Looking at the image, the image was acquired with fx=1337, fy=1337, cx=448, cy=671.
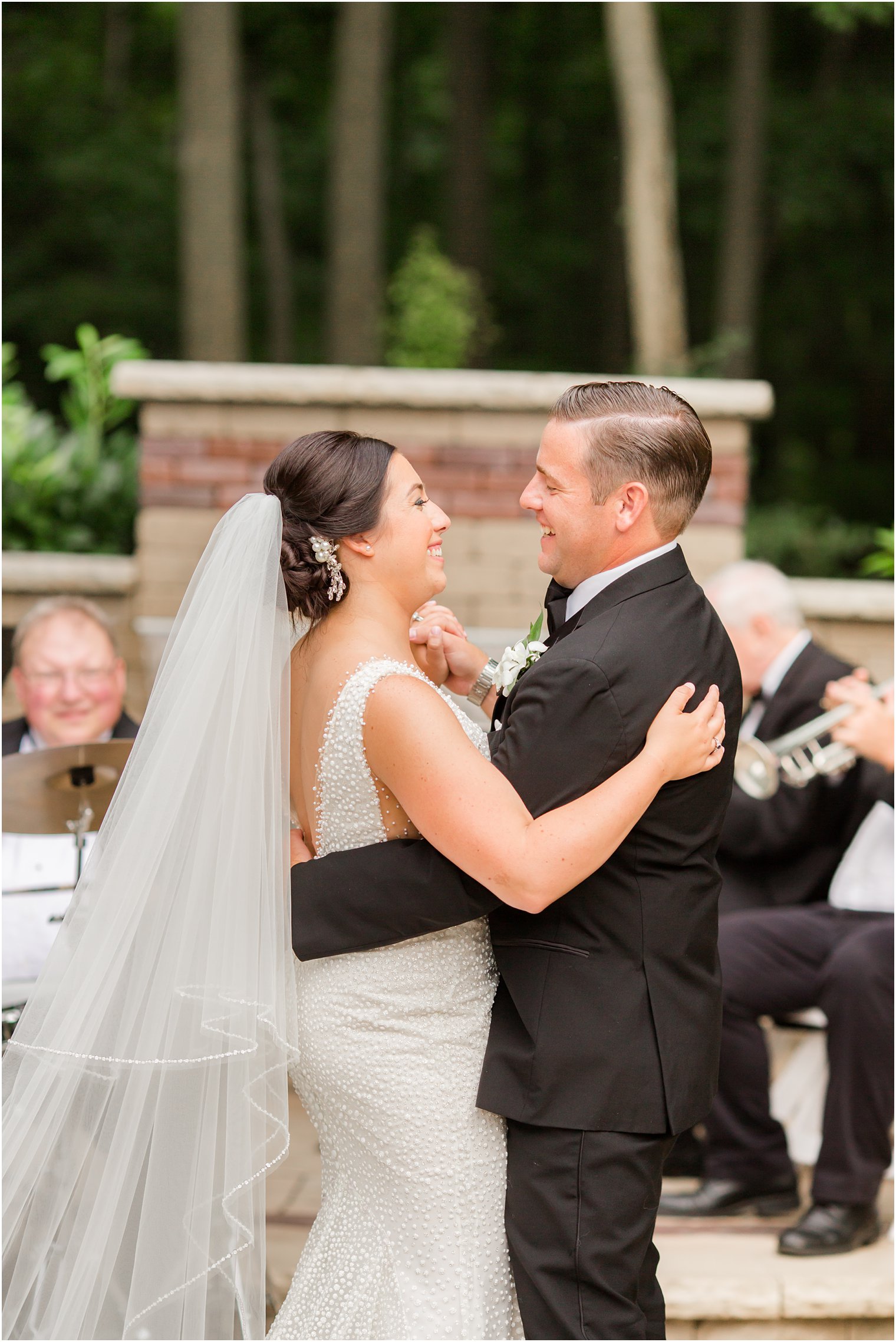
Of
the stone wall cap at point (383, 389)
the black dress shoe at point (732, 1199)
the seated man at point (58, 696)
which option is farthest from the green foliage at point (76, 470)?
the black dress shoe at point (732, 1199)

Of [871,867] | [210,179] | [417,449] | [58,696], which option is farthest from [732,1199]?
[210,179]

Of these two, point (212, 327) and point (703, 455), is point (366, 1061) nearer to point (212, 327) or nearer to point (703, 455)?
point (703, 455)

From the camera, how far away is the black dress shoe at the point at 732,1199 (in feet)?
13.5

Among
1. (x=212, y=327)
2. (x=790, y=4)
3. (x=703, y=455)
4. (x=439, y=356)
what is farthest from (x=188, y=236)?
(x=703, y=455)

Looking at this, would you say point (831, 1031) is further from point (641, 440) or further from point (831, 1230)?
point (641, 440)

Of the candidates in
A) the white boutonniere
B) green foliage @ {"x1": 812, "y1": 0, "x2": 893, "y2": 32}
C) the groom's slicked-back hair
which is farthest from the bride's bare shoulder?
green foliage @ {"x1": 812, "y1": 0, "x2": 893, "y2": 32}

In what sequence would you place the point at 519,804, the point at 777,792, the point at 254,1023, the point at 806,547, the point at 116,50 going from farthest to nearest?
the point at 116,50 < the point at 806,547 < the point at 777,792 < the point at 254,1023 < the point at 519,804

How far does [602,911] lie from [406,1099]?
501 millimetres

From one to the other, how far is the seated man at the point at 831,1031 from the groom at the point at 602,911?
5.45 feet

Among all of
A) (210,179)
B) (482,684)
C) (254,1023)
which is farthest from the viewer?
(210,179)

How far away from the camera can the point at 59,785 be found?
355cm

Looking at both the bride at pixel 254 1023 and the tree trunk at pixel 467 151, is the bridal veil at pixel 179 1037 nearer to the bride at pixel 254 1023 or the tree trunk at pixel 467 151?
the bride at pixel 254 1023

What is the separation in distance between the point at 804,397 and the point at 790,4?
404 cm

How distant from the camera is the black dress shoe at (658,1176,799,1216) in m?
4.11
